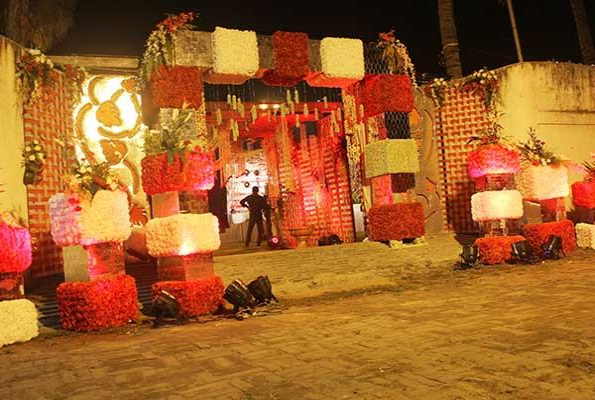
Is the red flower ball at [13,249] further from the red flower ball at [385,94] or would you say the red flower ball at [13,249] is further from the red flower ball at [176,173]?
the red flower ball at [385,94]

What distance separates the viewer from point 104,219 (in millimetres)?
8125

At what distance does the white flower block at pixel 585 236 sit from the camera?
533 inches

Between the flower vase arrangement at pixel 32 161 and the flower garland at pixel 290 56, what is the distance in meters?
5.35

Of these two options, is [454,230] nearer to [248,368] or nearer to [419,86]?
[419,86]

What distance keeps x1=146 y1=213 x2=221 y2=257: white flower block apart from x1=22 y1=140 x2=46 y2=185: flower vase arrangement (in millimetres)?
3151

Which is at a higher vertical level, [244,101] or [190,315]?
[244,101]

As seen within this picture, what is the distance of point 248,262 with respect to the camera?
11570mm

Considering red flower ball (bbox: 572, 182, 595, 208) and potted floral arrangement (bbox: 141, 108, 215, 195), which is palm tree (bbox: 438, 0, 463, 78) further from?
potted floral arrangement (bbox: 141, 108, 215, 195)

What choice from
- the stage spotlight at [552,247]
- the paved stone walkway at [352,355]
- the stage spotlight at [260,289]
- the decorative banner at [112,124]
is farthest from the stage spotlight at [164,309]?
the stage spotlight at [552,247]

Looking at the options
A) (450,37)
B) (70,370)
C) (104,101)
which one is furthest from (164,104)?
(450,37)

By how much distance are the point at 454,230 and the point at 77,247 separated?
11.1 m

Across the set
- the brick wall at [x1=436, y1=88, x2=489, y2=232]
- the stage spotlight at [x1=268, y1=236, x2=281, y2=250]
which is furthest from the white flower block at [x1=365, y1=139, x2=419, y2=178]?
the stage spotlight at [x1=268, y1=236, x2=281, y2=250]

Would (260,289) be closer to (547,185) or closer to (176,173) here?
(176,173)

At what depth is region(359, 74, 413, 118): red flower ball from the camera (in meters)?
13.9
